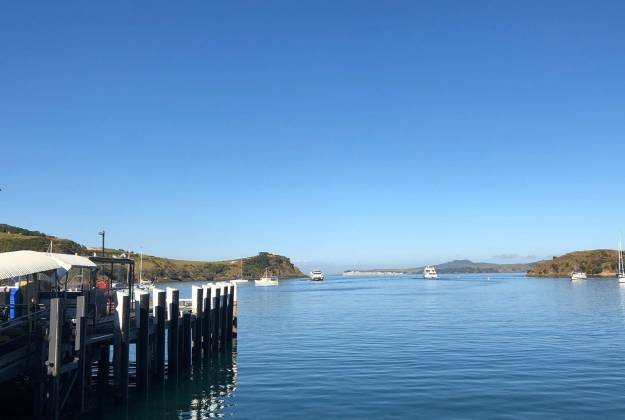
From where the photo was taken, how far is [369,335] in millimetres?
47062

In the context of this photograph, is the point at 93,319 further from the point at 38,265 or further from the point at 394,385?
the point at 394,385

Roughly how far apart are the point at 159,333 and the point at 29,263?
669cm

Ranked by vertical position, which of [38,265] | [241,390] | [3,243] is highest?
[3,243]

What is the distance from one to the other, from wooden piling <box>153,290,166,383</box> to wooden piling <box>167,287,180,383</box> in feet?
3.90

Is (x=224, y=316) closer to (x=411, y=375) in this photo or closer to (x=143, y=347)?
(x=411, y=375)

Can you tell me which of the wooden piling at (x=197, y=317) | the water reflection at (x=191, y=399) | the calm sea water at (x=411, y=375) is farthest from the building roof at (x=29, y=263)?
the wooden piling at (x=197, y=317)

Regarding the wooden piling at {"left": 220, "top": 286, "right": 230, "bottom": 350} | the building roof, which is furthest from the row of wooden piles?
the building roof

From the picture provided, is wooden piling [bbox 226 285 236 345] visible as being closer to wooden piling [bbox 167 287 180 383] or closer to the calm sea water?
the calm sea water

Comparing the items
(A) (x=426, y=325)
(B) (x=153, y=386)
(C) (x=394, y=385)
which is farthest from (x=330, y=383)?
(A) (x=426, y=325)

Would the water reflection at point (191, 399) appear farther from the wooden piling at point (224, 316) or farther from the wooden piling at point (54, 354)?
the wooden piling at point (224, 316)

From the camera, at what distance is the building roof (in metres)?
19.7

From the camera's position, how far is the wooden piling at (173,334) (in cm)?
2720

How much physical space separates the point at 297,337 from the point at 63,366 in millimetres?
30363

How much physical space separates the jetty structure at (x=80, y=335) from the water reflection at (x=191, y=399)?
1.97ft
